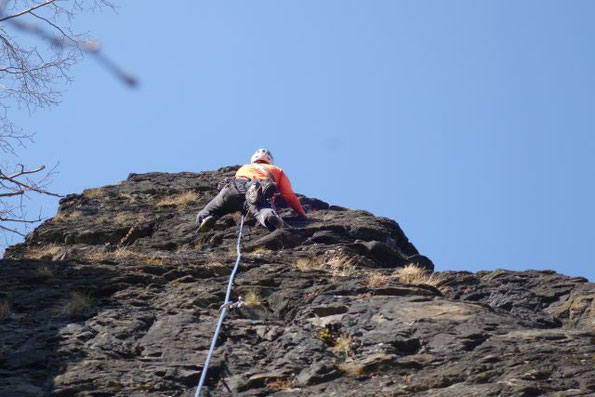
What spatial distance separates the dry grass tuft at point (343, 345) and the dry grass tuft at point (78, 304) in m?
2.45

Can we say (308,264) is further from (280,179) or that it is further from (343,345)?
(280,179)

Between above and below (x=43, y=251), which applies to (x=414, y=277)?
below

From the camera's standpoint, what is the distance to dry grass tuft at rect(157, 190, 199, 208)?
1605cm

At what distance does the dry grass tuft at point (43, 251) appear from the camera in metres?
13.1

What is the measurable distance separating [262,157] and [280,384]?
8104mm

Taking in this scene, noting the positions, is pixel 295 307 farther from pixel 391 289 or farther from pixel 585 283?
pixel 585 283

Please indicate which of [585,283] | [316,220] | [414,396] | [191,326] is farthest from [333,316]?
[316,220]

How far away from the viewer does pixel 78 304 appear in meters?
9.69

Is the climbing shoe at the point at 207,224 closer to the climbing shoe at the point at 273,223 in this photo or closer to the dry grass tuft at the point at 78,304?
the climbing shoe at the point at 273,223

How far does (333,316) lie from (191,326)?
4.03 ft

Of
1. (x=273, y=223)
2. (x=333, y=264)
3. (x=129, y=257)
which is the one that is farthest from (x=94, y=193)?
(x=333, y=264)

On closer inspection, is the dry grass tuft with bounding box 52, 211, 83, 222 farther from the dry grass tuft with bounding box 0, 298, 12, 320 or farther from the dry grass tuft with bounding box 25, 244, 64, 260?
the dry grass tuft with bounding box 0, 298, 12, 320

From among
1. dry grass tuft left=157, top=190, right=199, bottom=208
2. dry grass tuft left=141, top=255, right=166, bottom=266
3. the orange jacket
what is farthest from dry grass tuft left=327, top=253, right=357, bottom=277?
dry grass tuft left=157, top=190, right=199, bottom=208

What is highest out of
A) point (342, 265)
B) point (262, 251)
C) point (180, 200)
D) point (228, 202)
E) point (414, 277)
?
point (180, 200)
